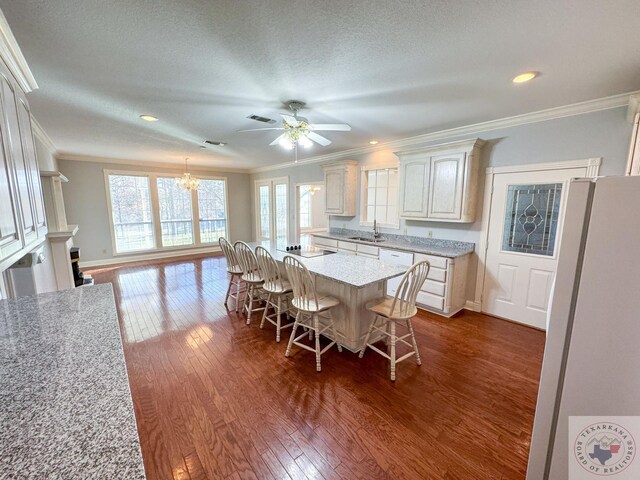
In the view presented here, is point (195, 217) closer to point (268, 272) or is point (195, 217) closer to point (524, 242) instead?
point (268, 272)

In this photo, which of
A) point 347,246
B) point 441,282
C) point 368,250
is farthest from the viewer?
point 347,246

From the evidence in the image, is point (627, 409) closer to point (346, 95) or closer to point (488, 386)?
point (488, 386)

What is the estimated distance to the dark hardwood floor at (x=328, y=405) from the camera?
5.21 ft

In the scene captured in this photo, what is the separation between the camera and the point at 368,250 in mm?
4305

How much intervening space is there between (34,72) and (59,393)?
2537 mm

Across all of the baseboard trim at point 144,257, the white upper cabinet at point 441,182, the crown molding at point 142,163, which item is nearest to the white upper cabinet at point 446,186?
the white upper cabinet at point 441,182

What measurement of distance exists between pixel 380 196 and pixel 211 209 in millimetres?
5122

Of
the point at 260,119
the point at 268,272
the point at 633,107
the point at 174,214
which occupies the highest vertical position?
the point at 260,119

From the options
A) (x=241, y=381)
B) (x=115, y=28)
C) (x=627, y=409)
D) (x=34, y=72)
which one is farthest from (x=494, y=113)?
(x=34, y=72)

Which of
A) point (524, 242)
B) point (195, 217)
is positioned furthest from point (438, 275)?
point (195, 217)

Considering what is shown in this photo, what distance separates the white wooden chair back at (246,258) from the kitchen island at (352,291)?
80 centimetres

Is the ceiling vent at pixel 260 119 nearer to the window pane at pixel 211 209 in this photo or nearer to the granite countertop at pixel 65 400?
the granite countertop at pixel 65 400

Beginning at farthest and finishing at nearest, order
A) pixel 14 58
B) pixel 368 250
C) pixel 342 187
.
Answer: pixel 342 187, pixel 368 250, pixel 14 58

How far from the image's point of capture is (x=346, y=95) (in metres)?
2.49
